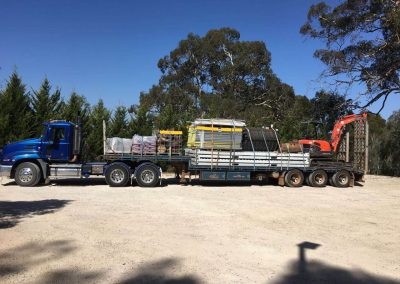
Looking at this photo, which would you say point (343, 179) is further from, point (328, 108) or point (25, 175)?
point (25, 175)

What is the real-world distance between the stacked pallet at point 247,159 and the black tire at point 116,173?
2.90 metres

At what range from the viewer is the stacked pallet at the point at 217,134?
63.1 ft

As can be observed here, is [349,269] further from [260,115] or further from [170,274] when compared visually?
[260,115]

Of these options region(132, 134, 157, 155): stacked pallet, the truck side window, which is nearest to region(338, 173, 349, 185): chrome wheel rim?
region(132, 134, 157, 155): stacked pallet

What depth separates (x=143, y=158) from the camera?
18828mm

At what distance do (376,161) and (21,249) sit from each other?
28383 mm

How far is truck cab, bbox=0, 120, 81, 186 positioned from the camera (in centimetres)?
1808

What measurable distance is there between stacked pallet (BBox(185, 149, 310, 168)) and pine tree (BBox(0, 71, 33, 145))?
10.0 meters

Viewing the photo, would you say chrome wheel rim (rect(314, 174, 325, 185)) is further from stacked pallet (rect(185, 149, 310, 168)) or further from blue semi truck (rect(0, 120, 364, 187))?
stacked pallet (rect(185, 149, 310, 168))

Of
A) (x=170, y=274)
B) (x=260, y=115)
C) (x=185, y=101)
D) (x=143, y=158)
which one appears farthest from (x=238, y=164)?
(x=185, y=101)

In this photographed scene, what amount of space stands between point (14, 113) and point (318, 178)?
Result: 643 inches

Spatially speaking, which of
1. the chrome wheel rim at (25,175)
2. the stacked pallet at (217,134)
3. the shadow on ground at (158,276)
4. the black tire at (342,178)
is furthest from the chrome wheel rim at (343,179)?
the shadow on ground at (158,276)

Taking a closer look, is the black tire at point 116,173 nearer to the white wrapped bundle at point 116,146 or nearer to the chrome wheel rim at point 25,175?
the white wrapped bundle at point 116,146

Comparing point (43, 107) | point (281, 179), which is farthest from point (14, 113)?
point (281, 179)
